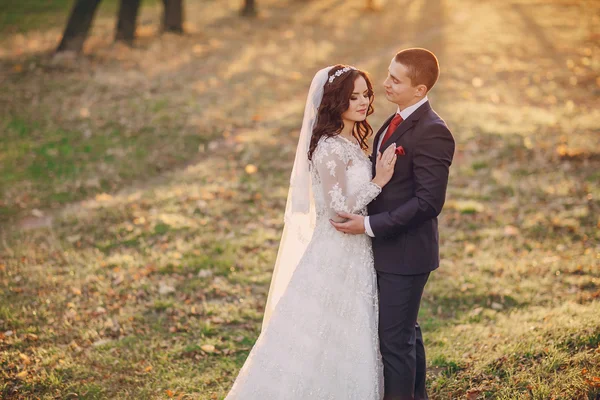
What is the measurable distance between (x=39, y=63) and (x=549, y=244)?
42.5 ft

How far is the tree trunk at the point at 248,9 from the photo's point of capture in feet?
78.6

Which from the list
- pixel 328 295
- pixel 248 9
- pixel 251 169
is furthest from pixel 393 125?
pixel 248 9

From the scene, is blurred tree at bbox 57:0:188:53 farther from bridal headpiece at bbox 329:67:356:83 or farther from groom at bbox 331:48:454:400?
groom at bbox 331:48:454:400

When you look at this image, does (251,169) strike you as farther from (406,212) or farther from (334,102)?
(406,212)

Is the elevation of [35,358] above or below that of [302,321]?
below

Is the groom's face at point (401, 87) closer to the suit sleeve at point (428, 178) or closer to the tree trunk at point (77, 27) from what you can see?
the suit sleeve at point (428, 178)

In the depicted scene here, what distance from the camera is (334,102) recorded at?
13.2ft

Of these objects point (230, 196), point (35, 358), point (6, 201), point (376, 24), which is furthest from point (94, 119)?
point (376, 24)

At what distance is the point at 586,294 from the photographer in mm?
6219

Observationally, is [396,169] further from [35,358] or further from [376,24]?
[376,24]

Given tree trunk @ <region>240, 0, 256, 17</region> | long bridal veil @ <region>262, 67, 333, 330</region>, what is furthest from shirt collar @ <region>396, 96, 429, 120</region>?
tree trunk @ <region>240, 0, 256, 17</region>

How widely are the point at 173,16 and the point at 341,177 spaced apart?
1680 centimetres

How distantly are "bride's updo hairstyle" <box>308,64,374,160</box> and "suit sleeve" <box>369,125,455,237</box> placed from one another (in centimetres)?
65

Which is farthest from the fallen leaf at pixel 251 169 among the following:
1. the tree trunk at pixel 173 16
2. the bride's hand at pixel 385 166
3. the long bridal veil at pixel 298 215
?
the tree trunk at pixel 173 16
